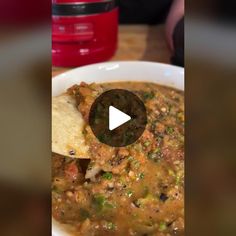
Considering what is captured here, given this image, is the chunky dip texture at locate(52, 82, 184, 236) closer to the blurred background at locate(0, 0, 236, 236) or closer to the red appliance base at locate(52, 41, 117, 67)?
the blurred background at locate(0, 0, 236, 236)

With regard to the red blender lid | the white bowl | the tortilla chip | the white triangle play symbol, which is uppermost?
the white triangle play symbol

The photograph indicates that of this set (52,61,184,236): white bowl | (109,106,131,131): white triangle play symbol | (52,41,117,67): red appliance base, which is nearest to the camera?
(109,106,131,131): white triangle play symbol

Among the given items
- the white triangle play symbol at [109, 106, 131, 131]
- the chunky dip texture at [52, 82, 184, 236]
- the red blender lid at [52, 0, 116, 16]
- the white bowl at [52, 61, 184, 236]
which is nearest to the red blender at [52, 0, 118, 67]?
the red blender lid at [52, 0, 116, 16]

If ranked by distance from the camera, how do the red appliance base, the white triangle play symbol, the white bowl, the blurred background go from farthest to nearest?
the red appliance base < the white bowl < the white triangle play symbol < the blurred background

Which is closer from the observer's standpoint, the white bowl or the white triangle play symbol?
the white triangle play symbol

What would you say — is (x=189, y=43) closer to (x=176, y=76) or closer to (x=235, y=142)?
(x=235, y=142)
